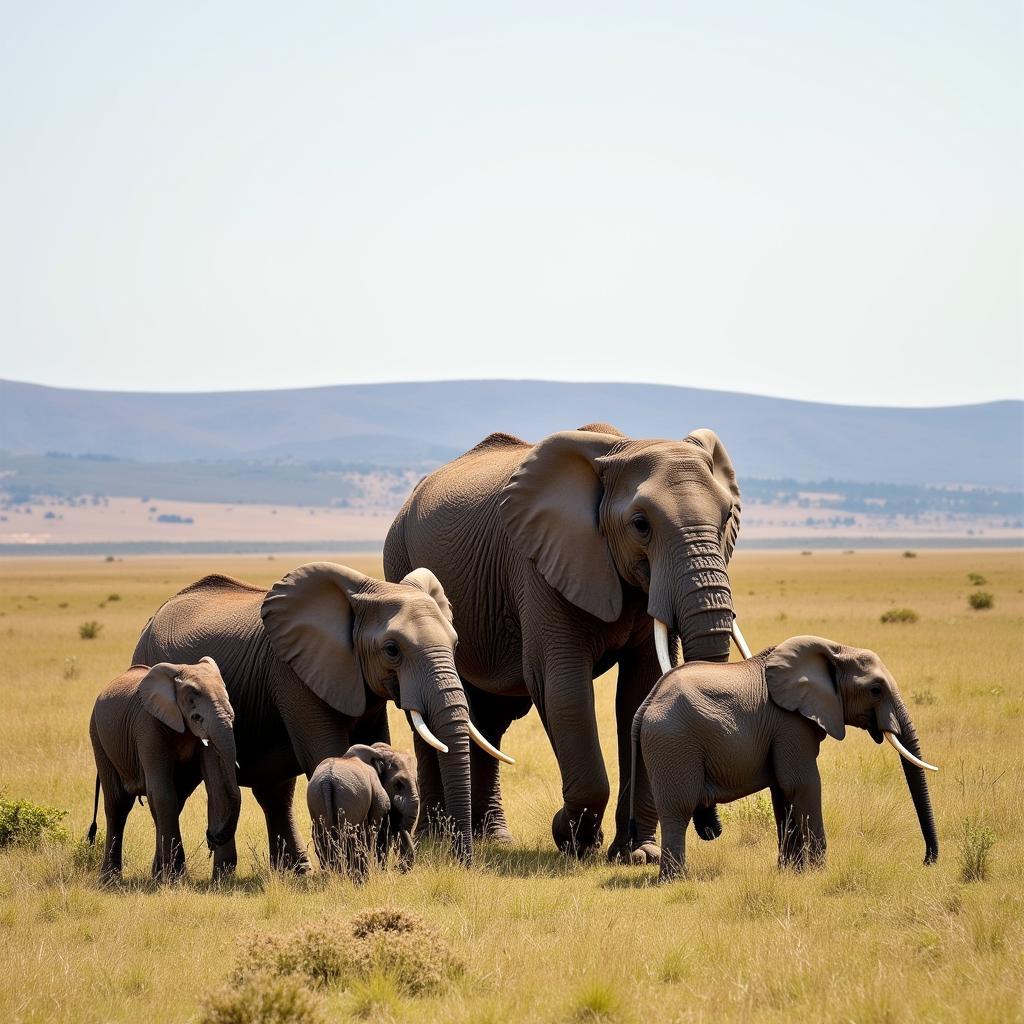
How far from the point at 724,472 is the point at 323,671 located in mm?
3794

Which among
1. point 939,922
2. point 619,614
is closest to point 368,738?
point 619,614

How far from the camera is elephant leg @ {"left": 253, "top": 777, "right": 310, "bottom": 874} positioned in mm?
12773

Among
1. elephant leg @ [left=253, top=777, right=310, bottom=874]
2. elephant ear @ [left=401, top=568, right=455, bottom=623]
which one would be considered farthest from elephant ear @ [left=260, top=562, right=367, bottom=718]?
elephant leg @ [left=253, top=777, right=310, bottom=874]

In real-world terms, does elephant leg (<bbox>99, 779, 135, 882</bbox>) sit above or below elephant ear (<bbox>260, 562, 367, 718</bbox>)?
below

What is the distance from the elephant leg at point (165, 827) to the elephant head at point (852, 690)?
454 cm

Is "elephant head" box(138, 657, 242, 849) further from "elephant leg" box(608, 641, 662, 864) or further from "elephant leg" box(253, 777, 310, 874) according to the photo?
"elephant leg" box(608, 641, 662, 864)

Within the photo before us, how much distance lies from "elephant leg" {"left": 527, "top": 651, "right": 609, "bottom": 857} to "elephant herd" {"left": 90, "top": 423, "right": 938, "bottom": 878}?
0.7 inches

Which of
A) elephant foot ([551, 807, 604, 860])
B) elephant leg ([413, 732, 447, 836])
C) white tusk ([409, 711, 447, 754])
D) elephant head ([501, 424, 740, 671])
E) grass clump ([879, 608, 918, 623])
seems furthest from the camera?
grass clump ([879, 608, 918, 623])

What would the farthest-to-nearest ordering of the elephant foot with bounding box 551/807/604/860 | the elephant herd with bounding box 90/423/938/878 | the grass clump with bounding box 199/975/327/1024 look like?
the elephant foot with bounding box 551/807/604/860, the elephant herd with bounding box 90/423/938/878, the grass clump with bounding box 199/975/327/1024

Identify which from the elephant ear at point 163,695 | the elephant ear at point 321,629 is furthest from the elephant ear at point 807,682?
the elephant ear at point 163,695

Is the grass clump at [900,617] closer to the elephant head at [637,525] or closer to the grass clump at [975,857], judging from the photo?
the elephant head at [637,525]

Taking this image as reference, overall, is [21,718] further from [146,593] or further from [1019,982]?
[146,593]

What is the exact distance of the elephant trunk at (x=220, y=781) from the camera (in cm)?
1170

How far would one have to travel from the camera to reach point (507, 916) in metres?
10.6
